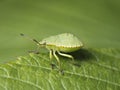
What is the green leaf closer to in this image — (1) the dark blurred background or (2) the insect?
(2) the insect

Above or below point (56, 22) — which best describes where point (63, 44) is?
below

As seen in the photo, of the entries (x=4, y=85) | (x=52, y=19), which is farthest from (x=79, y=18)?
(x=4, y=85)

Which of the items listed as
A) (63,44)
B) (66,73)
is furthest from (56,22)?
(66,73)

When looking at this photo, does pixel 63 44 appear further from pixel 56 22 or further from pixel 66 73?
pixel 56 22

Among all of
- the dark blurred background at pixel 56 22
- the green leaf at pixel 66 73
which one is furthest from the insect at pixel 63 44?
the dark blurred background at pixel 56 22

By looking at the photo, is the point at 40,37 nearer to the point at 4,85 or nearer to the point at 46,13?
the point at 46,13

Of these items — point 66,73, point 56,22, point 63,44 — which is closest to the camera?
point 66,73
